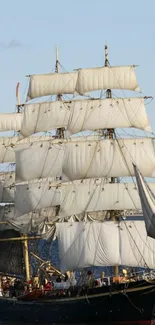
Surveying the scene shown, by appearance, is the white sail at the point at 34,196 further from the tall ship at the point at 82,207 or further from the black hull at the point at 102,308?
the black hull at the point at 102,308

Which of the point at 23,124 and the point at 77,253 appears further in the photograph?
the point at 23,124

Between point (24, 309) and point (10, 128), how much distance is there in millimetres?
32323

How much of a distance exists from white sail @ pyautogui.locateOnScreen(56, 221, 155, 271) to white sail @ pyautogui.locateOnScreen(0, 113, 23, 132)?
31526 mm

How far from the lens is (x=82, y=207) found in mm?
109875

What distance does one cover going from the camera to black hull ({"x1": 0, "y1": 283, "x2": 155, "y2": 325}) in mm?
97688

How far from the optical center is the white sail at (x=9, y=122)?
13750 cm

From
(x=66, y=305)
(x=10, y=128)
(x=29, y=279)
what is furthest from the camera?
(x=10, y=128)

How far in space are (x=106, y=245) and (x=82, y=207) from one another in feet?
20.8

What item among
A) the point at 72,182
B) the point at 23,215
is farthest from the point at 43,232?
the point at 72,182

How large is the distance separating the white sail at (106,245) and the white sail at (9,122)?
103 ft

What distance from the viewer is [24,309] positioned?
361 feet

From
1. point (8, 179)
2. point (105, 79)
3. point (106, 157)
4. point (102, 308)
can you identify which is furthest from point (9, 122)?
point (102, 308)

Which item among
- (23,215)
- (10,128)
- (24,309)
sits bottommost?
(24,309)

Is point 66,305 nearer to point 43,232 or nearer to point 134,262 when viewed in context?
point 134,262
